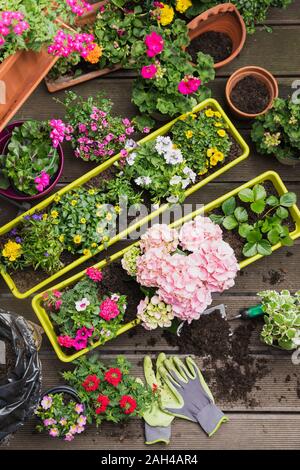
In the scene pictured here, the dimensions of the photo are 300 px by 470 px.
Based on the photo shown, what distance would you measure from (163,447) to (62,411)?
0.53m

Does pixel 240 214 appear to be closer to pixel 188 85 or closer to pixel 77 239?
pixel 188 85

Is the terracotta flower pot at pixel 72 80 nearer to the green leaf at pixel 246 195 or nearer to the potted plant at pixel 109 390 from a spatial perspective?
the green leaf at pixel 246 195

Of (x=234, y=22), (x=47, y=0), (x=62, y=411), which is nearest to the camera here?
(x=47, y=0)

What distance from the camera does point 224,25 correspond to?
2.51 m

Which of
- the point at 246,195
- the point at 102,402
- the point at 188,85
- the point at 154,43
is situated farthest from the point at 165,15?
the point at 102,402

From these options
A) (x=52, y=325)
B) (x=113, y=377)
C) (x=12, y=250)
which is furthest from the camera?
(x=52, y=325)

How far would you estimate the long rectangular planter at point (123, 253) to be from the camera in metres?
2.28

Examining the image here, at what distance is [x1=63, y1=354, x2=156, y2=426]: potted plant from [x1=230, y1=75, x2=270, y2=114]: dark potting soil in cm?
129

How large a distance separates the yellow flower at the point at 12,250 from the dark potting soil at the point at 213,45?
121 centimetres

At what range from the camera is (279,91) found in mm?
2592

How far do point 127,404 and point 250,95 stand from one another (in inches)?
59.3

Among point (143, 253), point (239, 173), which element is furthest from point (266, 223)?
point (143, 253)

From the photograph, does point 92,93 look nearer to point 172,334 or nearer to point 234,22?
point 234,22

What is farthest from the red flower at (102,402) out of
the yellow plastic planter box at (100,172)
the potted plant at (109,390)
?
the yellow plastic planter box at (100,172)
